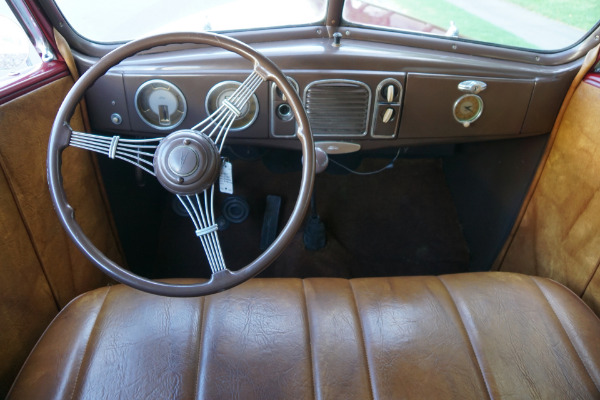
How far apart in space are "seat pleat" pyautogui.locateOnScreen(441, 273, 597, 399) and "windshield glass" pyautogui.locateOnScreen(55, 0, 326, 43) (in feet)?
3.45

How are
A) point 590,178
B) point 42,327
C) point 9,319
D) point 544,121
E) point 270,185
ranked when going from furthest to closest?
point 270,185, point 544,121, point 590,178, point 42,327, point 9,319

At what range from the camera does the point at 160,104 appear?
151 centimetres

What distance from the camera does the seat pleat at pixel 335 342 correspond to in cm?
103

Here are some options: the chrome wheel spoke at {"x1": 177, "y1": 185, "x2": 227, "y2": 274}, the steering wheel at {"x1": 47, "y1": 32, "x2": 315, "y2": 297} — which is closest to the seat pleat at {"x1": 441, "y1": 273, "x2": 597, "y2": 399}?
the steering wheel at {"x1": 47, "y1": 32, "x2": 315, "y2": 297}

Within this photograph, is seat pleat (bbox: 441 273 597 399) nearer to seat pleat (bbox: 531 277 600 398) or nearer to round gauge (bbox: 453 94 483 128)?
seat pleat (bbox: 531 277 600 398)

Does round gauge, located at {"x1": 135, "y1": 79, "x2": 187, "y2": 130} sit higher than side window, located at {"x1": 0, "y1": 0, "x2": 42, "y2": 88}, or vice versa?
side window, located at {"x1": 0, "y1": 0, "x2": 42, "y2": 88}

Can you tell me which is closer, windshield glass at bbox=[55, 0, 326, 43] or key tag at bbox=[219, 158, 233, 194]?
key tag at bbox=[219, 158, 233, 194]

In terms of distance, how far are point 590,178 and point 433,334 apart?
76 cm

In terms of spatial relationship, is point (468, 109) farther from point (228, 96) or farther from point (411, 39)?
point (228, 96)

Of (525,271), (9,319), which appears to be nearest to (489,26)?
(525,271)

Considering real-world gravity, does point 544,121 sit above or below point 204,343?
above

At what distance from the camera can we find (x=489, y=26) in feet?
5.45

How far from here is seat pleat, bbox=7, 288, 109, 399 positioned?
1.00m

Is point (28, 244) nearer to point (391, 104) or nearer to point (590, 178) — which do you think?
point (391, 104)
